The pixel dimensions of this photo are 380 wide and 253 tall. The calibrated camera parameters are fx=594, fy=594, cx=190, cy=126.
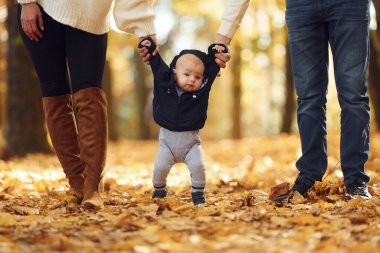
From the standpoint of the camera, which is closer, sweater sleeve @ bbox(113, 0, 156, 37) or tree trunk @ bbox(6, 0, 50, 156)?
sweater sleeve @ bbox(113, 0, 156, 37)

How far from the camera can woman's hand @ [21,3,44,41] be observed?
4.11m

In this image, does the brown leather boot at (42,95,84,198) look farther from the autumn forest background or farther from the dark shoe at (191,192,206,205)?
the dark shoe at (191,192,206,205)

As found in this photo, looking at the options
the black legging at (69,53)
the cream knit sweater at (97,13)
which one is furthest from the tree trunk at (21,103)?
the cream knit sweater at (97,13)

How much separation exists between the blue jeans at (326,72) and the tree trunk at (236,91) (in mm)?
12894

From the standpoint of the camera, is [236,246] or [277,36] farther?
[277,36]

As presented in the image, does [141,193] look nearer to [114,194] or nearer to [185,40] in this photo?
[114,194]

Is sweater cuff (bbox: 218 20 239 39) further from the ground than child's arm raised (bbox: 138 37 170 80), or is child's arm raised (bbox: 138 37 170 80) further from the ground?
sweater cuff (bbox: 218 20 239 39)

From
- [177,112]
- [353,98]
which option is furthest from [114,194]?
[353,98]

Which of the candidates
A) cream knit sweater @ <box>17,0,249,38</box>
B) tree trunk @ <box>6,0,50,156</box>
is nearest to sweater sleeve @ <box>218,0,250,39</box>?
cream knit sweater @ <box>17,0,249,38</box>

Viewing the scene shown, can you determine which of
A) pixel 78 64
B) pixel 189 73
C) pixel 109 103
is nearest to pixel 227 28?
pixel 189 73

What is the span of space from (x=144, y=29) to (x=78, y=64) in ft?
1.95

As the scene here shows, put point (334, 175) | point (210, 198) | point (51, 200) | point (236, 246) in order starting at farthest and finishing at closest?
point (334, 175), point (210, 198), point (51, 200), point (236, 246)

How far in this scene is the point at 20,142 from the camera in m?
9.64

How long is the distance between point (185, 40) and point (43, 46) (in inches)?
804
